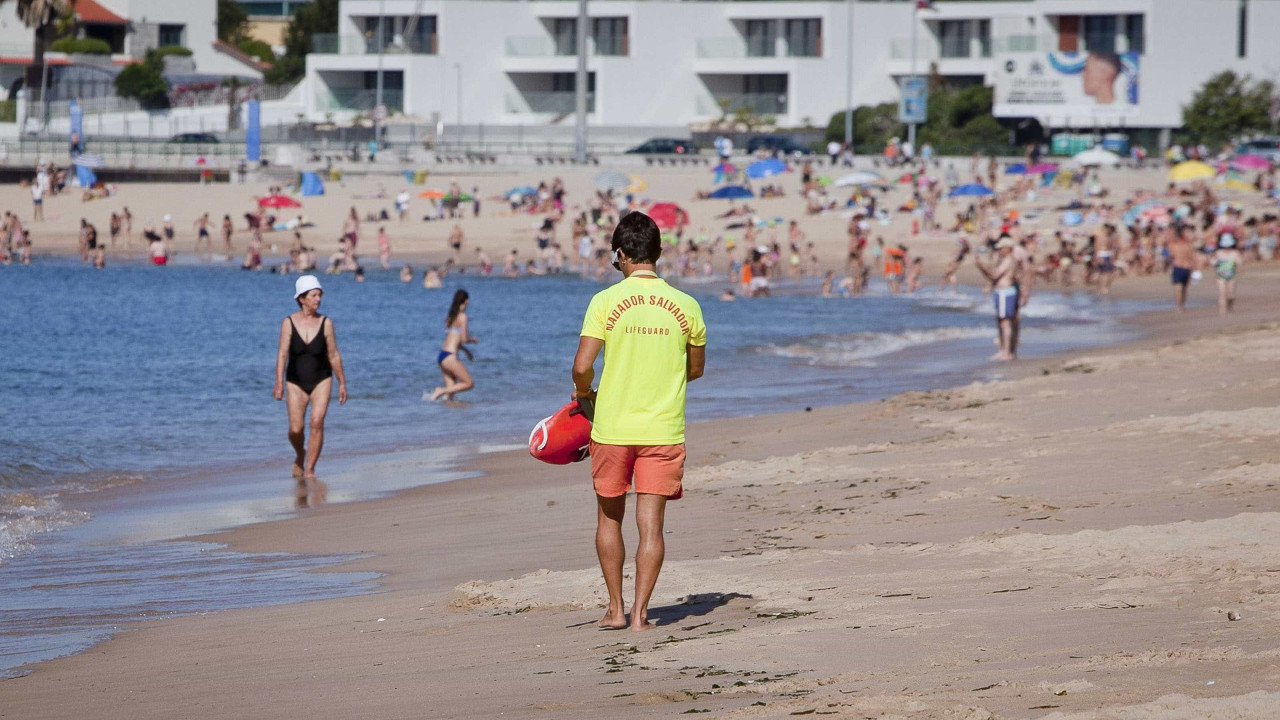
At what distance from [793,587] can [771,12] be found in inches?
2472

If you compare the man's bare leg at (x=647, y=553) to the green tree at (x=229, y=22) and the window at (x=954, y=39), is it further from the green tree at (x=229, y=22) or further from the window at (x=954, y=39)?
the green tree at (x=229, y=22)

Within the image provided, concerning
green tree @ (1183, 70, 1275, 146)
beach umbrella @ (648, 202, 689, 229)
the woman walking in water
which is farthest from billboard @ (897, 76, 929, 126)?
the woman walking in water

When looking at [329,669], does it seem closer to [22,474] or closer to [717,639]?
[717,639]

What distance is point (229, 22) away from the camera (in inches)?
3580

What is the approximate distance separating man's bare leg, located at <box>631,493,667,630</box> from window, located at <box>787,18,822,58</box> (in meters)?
62.6

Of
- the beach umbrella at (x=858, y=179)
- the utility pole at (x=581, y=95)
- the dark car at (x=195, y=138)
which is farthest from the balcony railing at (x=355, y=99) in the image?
the beach umbrella at (x=858, y=179)

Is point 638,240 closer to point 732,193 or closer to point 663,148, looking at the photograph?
point 732,193

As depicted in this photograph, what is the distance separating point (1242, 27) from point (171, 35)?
2123 inches

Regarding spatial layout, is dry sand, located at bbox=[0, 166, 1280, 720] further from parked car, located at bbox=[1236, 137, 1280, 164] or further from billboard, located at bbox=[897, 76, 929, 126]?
billboard, located at bbox=[897, 76, 929, 126]

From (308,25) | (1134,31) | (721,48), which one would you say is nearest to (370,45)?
(308,25)

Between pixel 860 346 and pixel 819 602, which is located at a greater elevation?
pixel 819 602

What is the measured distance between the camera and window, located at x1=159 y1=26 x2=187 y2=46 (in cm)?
7944

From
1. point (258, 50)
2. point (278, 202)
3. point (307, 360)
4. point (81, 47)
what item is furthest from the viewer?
point (258, 50)

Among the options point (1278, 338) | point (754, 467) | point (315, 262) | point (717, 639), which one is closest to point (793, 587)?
point (717, 639)
